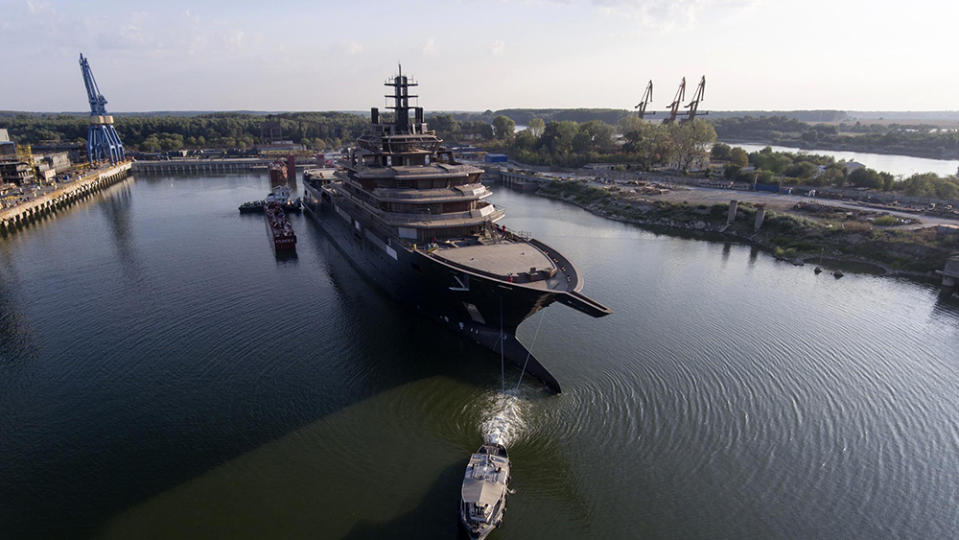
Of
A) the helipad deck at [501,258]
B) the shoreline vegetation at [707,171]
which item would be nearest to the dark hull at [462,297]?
the helipad deck at [501,258]

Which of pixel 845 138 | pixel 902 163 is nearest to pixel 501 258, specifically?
pixel 902 163

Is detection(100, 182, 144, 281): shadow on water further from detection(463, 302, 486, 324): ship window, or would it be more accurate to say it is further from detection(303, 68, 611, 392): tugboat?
detection(463, 302, 486, 324): ship window

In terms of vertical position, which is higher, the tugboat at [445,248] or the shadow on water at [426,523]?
the tugboat at [445,248]

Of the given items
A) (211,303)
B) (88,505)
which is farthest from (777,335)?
(211,303)

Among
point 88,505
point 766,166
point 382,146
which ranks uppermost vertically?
point 382,146

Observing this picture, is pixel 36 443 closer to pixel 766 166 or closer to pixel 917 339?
pixel 917 339

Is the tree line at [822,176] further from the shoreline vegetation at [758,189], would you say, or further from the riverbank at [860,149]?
the riverbank at [860,149]

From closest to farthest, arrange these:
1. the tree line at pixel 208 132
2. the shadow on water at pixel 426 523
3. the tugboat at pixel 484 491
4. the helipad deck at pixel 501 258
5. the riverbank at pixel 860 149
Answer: the tugboat at pixel 484 491, the shadow on water at pixel 426 523, the helipad deck at pixel 501 258, the riverbank at pixel 860 149, the tree line at pixel 208 132
